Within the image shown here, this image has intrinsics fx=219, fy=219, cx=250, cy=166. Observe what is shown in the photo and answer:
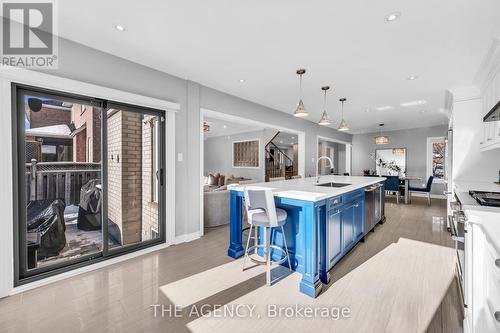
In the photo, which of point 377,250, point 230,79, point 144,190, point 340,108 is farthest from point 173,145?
point 340,108

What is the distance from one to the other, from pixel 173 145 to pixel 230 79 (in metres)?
1.40

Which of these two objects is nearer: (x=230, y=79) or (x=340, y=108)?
(x=230, y=79)

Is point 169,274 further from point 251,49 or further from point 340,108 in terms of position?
point 340,108

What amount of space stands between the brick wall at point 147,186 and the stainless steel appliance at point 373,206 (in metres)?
3.32

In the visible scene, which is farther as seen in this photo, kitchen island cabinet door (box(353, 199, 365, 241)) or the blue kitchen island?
kitchen island cabinet door (box(353, 199, 365, 241))

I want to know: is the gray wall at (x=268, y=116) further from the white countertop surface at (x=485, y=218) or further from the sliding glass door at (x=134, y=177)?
the white countertop surface at (x=485, y=218)

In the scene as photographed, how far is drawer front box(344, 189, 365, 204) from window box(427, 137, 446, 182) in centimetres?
675

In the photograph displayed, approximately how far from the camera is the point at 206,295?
83.0 inches

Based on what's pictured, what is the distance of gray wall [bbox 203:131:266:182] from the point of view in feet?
27.1

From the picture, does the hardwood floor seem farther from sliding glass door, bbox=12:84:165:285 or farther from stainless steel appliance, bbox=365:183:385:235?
stainless steel appliance, bbox=365:183:385:235

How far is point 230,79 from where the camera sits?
3.55 metres

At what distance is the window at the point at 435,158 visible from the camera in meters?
7.87

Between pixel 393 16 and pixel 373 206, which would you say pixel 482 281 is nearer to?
pixel 393 16

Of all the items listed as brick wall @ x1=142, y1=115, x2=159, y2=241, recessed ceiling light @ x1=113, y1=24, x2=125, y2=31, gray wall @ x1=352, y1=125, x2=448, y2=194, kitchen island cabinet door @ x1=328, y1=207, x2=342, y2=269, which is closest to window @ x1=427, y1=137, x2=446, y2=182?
gray wall @ x1=352, y1=125, x2=448, y2=194
